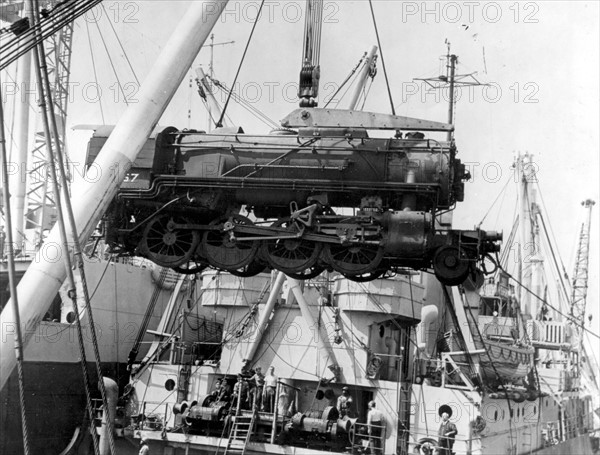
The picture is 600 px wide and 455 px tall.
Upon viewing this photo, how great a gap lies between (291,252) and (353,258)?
88 cm

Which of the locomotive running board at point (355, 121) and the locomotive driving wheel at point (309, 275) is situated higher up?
the locomotive running board at point (355, 121)

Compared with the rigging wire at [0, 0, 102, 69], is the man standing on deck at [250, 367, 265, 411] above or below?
below

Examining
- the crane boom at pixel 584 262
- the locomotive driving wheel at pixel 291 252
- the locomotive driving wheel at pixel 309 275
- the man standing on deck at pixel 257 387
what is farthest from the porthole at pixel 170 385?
the crane boom at pixel 584 262

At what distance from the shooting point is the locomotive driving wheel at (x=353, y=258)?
1002cm

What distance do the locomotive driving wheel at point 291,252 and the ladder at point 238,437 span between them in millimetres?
6263

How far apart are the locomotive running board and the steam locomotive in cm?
1

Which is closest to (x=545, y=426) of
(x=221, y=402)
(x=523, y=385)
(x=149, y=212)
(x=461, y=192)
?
(x=523, y=385)

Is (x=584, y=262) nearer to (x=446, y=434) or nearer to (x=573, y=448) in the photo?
(x=573, y=448)

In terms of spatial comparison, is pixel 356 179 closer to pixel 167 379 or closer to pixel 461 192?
pixel 461 192

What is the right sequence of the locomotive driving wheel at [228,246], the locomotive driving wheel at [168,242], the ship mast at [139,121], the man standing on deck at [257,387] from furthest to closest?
the man standing on deck at [257,387], the locomotive driving wheel at [168,242], the locomotive driving wheel at [228,246], the ship mast at [139,121]

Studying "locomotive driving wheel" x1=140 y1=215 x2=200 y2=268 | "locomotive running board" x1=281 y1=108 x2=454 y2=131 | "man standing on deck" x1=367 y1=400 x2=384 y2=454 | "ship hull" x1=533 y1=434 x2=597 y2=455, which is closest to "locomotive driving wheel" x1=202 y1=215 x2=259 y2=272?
A: "locomotive driving wheel" x1=140 y1=215 x2=200 y2=268

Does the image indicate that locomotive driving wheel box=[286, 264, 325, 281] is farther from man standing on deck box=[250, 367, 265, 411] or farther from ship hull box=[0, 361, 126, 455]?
ship hull box=[0, 361, 126, 455]

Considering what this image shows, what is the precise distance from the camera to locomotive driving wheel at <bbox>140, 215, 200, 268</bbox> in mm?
10570

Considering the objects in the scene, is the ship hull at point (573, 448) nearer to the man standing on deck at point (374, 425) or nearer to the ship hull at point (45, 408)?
the man standing on deck at point (374, 425)
